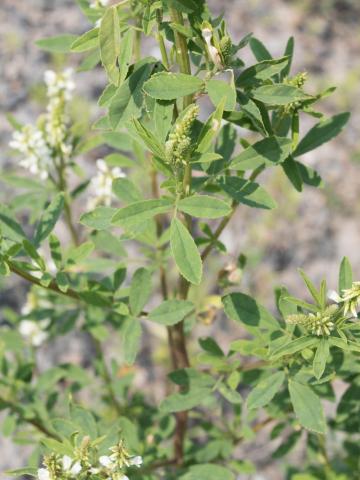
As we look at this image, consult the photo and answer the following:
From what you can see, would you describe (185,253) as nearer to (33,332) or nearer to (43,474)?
(43,474)

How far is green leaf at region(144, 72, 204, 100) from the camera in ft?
4.74

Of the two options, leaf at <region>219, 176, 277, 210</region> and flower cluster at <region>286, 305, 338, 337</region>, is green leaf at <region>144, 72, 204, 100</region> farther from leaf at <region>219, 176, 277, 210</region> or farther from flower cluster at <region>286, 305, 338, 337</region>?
flower cluster at <region>286, 305, 338, 337</region>

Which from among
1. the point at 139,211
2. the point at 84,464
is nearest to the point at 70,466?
the point at 84,464

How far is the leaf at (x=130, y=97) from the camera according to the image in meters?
1.53

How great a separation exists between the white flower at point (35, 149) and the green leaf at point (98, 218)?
65 centimetres

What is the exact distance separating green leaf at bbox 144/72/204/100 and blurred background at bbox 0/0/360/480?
224 cm

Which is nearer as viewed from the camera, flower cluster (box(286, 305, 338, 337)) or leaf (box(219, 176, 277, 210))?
flower cluster (box(286, 305, 338, 337))

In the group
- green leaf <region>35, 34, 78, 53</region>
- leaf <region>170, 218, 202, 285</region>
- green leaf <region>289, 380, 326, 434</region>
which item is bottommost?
green leaf <region>289, 380, 326, 434</region>

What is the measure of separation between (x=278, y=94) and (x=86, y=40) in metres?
0.48

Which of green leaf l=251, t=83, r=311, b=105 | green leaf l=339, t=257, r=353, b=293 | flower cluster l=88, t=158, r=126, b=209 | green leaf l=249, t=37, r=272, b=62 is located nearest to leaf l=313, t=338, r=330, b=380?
green leaf l=339, t=257, r=353, b=293

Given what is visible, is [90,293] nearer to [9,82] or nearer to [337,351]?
[337,351]

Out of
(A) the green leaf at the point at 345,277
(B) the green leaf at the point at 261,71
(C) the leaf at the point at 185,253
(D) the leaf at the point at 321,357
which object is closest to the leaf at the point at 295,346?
(D) the leaf at the point at 321,357

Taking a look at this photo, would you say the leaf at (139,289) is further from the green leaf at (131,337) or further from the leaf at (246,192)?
the leaf at (246,192)

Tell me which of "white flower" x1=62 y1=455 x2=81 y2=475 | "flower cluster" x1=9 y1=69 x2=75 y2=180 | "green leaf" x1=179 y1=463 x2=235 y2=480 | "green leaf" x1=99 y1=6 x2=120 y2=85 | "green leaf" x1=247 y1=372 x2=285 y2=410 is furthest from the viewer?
"flower cluster" x1=9 y1=69 x2=75 y2=180
